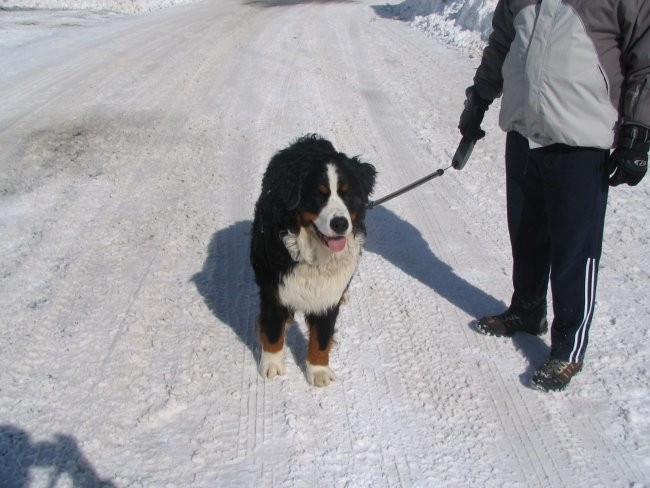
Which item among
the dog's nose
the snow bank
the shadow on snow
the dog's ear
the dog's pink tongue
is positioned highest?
the dog's ear

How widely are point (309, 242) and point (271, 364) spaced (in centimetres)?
80

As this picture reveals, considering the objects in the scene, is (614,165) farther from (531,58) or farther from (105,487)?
(105,487)

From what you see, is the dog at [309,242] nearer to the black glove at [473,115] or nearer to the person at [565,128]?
the black glove at [473,115]

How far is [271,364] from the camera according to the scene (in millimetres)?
3279

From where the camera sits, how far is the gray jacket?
2578 millimetres

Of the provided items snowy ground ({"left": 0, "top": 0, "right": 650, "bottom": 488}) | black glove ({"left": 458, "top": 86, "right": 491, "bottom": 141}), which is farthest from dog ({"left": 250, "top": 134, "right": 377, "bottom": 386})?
black glove ({"left": 458, "top": 86, "right": 491, "bottom": 141})

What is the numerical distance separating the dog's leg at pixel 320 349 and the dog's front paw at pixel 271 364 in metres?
0.18

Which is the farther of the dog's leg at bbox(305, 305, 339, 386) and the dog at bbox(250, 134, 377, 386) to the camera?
the dog's leg at bbox(305, 305, 339, 386)

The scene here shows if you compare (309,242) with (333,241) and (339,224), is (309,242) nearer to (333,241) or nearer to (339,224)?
(333,241)

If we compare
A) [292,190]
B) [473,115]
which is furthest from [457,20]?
[292,190]

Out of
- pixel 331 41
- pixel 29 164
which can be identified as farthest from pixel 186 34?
pixel 29 164

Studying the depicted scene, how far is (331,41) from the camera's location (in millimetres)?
11836

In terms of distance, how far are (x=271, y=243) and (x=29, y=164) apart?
395 cm

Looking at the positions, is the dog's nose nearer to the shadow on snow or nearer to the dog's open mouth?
the dog's open mouth
